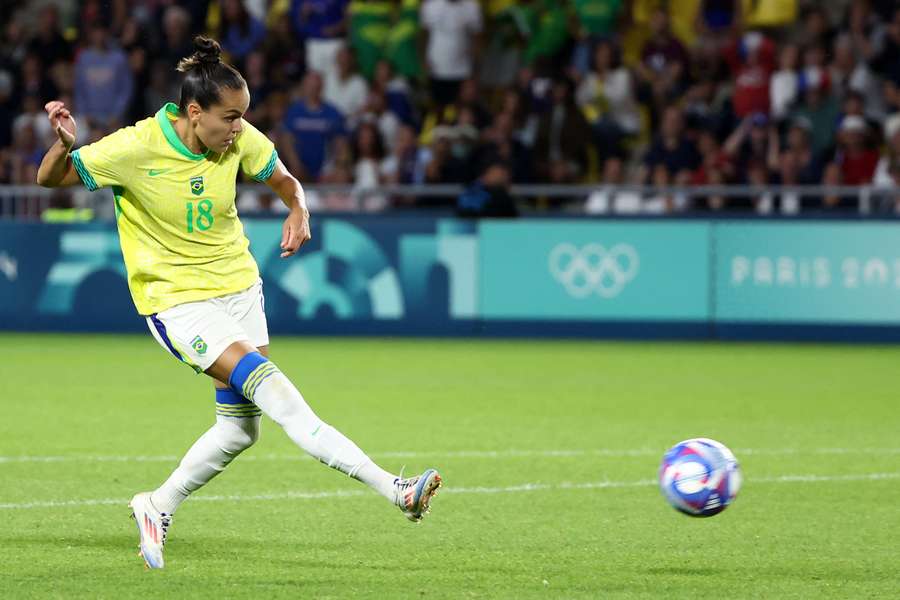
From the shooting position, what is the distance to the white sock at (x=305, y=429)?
20.7ft

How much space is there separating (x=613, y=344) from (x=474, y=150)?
318cm

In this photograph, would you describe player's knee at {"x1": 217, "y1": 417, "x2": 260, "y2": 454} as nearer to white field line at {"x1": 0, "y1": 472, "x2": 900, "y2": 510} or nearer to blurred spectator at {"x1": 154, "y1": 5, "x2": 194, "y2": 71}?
white field line at {"x1": 0, "y1": 472, "x2": 900, "y2": 510}

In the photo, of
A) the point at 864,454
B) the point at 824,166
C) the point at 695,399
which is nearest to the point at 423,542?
the point at 864,454

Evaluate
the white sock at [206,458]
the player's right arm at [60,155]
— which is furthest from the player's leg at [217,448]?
the player's right arm at [60,155]

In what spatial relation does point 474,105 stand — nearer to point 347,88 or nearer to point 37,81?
point 347,88

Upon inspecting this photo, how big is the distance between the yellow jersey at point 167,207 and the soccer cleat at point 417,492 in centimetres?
108

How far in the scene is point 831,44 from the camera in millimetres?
19891

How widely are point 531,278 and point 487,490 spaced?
32.0 feet

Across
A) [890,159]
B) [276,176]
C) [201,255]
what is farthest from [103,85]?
[201,255]

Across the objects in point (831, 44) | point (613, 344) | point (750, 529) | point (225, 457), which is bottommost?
point (613, 344)

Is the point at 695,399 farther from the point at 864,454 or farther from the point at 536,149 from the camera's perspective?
the point at 536,149

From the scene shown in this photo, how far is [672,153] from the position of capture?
1909 centimetres

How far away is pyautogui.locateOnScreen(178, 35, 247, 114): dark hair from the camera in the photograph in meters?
6.39

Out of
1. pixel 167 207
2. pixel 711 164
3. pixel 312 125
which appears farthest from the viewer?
pixel 312 125
